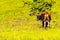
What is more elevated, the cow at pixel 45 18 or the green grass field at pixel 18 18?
the cow at pixel 45 18

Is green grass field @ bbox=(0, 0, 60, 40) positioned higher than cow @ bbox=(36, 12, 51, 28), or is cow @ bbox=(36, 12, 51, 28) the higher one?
cow @ bbox=(36, 12, 51, 28)

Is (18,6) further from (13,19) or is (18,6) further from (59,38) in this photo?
(59,38)

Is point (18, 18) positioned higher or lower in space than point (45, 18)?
lower

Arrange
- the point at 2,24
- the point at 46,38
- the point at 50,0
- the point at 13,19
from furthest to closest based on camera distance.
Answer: the point at 50,0 < the point at 13,19 < the point at 2,24 < the point at 46,38

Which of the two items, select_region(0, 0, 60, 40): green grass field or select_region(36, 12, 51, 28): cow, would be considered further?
select_region(0, 0, 60, 40): green grass field

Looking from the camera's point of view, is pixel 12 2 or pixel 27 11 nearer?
pixel 27 11

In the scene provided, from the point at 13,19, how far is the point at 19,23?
2.18 metres

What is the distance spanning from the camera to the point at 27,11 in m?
28.5

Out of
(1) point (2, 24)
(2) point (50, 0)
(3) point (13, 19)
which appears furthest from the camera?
(2) point (50, 0)

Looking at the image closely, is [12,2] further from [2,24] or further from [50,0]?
[2,24]

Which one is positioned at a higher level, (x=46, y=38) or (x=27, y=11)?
(x=46, y=38)

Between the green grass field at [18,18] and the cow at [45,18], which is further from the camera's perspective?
the green grass field at [18,18]

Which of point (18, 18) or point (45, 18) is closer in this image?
point (45, 18)

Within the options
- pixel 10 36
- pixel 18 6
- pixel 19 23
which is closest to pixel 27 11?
pixel 18 6
